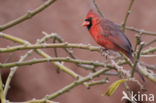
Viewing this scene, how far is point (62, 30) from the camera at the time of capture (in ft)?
11.1

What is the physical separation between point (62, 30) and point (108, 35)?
1.66 meters

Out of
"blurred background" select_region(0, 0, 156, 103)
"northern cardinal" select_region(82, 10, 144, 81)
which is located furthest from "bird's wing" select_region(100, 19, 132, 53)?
"blurred background" select_region(0, 0, 156, 103)

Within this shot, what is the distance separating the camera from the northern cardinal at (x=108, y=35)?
1715 millimetres

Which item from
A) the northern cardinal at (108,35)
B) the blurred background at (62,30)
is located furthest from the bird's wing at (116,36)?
the blurred background at (62,30)

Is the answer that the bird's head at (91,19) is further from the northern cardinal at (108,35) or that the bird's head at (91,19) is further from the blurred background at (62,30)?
the blurred background at (62,30)

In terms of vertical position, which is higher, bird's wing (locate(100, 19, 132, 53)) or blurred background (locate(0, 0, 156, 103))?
blurred background (locate(0, 0, 156, 103))

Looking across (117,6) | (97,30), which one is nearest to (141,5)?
(117,6)

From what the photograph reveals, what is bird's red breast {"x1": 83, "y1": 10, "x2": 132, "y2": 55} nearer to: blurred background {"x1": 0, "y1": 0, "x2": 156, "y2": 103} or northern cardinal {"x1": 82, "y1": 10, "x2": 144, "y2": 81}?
northern cardinal {"x1": 82, "y1": 10, "x2": 144, "y2": 81}

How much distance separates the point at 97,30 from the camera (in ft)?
5.88

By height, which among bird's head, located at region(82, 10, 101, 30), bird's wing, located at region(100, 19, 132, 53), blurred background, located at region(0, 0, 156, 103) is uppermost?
blurred background, located at region(0, 0, 156, 103)

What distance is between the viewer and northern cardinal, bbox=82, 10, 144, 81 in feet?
5.63

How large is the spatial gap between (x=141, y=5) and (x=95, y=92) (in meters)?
0.95

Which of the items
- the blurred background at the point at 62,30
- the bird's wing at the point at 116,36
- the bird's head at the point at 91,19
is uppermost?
the blurred background at the point at 62,30

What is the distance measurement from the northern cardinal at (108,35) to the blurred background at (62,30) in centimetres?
146
